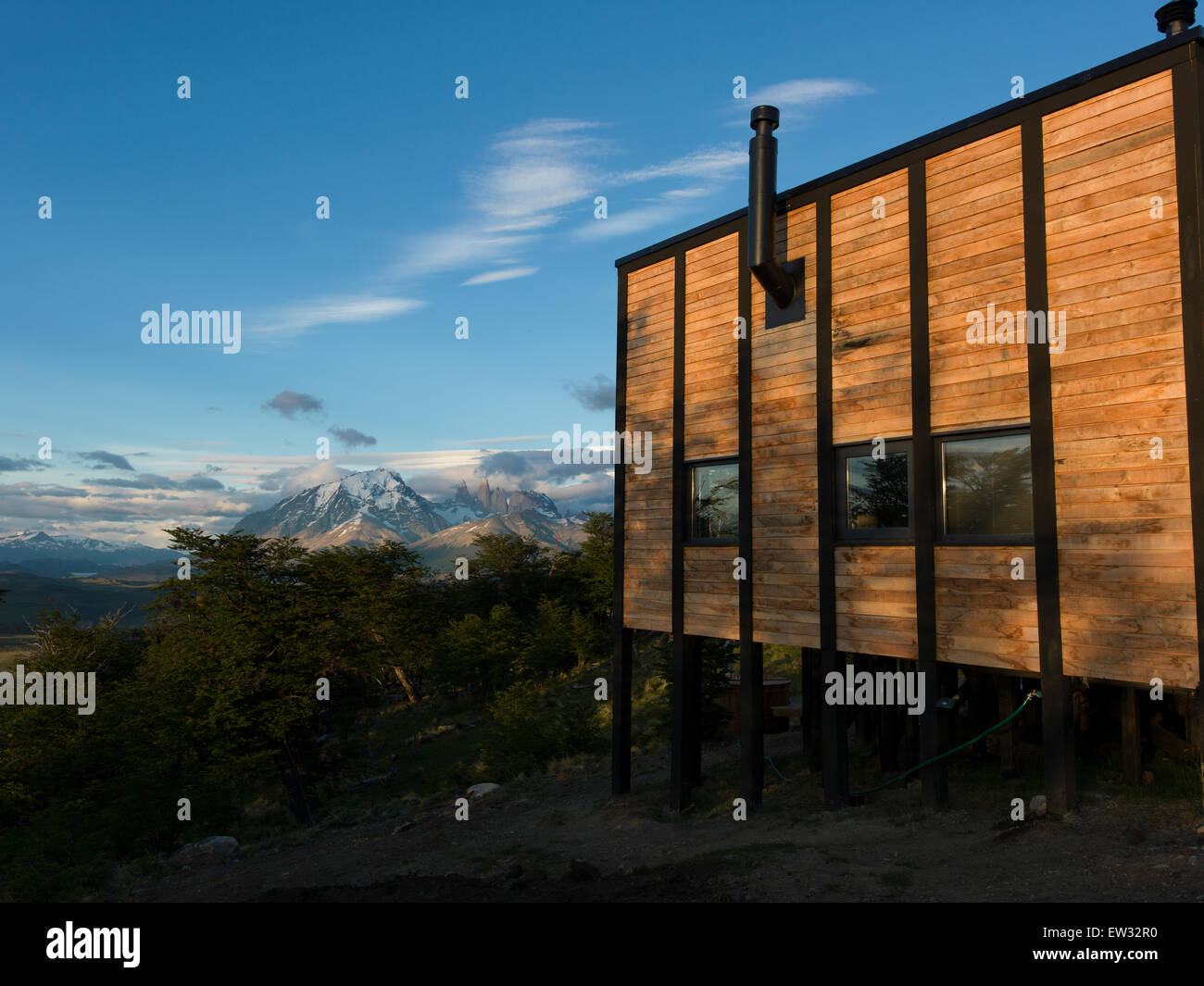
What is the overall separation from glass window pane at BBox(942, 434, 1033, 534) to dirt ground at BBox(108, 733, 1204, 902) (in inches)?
133

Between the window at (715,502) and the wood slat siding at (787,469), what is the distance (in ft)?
1.73

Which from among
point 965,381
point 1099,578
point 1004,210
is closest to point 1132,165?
point 1004,210

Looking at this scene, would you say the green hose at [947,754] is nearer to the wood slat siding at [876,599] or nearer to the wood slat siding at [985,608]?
the wood slat siding at [985,608]

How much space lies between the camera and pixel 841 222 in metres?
10.7

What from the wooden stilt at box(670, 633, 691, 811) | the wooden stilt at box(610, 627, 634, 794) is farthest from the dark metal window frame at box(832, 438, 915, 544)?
the wooden stilt at box(610, 627, 634, 794)

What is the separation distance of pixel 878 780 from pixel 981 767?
1523 mm

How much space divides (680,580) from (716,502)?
1.53 m

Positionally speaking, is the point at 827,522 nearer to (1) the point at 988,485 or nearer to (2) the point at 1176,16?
(1) the point at 988,485

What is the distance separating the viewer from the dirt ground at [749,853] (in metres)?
6.98

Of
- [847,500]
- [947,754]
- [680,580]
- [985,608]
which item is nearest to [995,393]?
[847,500]

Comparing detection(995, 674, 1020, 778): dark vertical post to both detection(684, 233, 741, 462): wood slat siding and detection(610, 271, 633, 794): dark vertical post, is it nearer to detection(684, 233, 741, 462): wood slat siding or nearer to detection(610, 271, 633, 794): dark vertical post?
detection(684, 233, 741, 462): wood slat siding

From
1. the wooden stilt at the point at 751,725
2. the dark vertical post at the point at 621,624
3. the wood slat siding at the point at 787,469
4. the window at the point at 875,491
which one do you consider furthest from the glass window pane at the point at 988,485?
the dark vertical post at the point at 621,624
